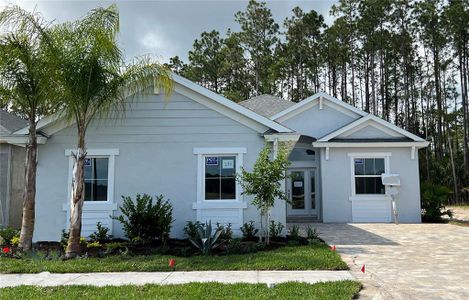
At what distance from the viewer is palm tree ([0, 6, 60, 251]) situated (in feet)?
29.5

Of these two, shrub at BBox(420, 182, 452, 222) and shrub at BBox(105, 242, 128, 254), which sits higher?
shrub at BBox(420, 182, 452, 222)

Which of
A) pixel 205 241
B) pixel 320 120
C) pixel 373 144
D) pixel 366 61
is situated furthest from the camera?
pixel 366 61

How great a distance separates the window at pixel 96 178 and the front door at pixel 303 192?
921cm

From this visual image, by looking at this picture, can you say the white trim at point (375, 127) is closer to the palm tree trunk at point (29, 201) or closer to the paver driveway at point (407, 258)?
the paver driveway at point (407, 258)

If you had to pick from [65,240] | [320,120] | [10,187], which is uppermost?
[320,120]

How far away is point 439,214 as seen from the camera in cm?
1747

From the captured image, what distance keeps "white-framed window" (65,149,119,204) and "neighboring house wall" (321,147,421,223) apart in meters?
8.90

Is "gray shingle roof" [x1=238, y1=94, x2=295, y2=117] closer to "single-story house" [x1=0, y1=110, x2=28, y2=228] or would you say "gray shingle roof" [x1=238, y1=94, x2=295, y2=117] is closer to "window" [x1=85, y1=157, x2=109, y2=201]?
"window" [x1=85, y1=157, x2=109, y2=201]

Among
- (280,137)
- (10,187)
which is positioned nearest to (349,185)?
(280,137)

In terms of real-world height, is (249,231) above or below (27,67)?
below

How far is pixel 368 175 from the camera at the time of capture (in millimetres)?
16609

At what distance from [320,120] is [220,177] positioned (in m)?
8.45

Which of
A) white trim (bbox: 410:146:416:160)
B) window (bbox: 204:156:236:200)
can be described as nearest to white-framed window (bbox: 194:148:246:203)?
window (bbox: 204:156:236:200)

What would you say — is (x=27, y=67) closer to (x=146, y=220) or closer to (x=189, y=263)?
(x=146, y=220)
